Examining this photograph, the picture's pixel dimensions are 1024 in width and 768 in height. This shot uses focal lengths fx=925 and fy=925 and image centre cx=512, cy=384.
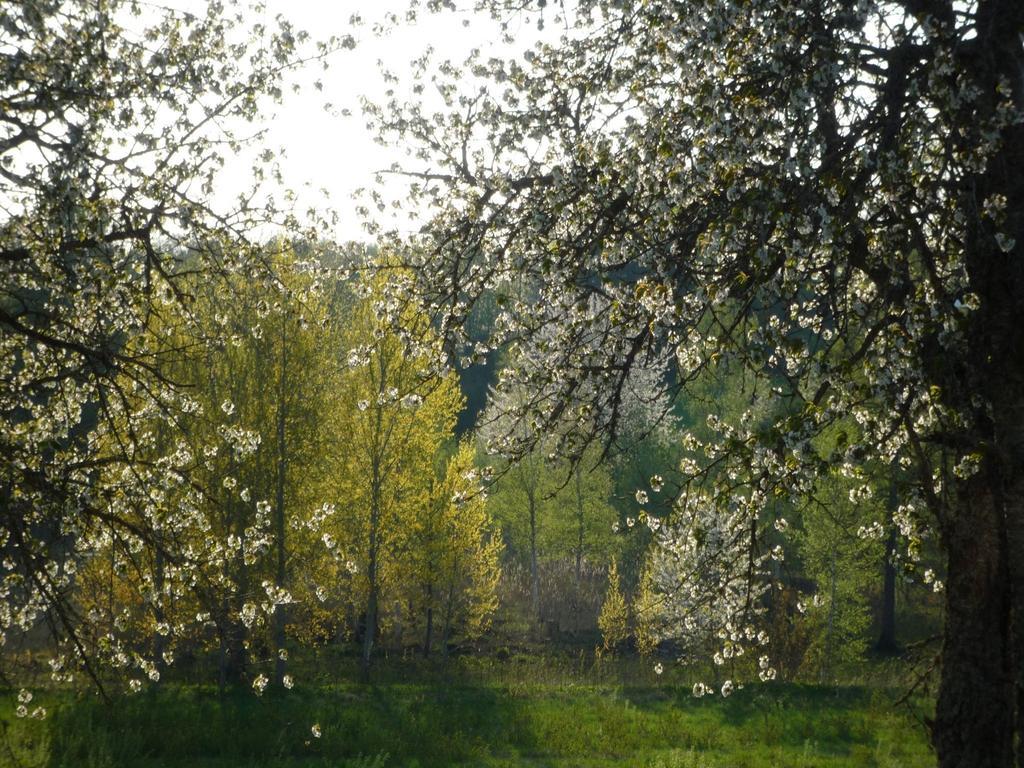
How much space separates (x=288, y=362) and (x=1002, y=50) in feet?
59.9

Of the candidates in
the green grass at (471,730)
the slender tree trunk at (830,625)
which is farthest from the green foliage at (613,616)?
the green grass at (471,730)

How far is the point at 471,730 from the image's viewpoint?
16.8 m

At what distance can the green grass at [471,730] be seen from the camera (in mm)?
14023

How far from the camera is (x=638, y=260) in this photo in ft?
20.4

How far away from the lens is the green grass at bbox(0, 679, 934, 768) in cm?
1402

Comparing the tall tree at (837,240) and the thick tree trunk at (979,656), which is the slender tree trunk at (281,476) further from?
the thick tree trunk at (979,656)

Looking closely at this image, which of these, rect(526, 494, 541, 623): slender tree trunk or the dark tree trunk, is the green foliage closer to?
rect(526, 494, 541, 623): slender tree trunk

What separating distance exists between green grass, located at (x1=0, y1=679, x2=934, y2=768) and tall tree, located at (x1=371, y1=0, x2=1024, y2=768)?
8.00 meters

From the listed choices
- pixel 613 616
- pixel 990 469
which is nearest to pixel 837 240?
pixel 990 469

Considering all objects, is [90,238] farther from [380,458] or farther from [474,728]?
[380,458]


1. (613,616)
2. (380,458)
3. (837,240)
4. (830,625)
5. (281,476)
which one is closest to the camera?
(837,240)

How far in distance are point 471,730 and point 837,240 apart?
14.1m

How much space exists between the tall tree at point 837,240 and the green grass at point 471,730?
7996 mm

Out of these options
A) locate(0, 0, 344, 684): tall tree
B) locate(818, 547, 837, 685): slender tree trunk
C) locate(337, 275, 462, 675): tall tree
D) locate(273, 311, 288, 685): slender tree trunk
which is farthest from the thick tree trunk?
locate(818, 547, 837, 685): slender tree trunk
